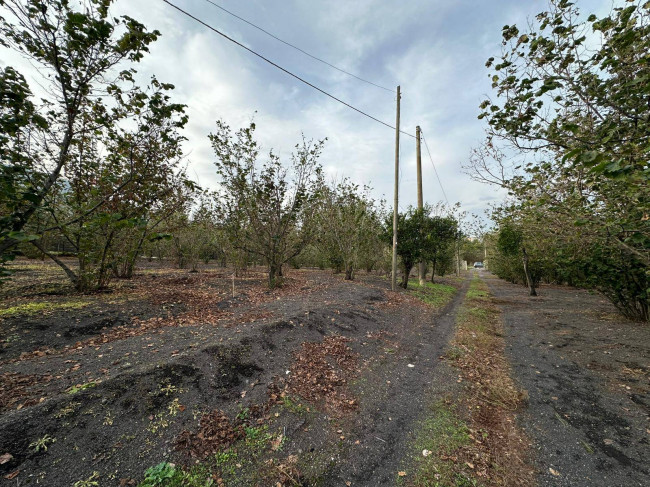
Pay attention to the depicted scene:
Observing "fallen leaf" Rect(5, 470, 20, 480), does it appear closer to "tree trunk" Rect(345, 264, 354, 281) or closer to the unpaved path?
the unpaved path

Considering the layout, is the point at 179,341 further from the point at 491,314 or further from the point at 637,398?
the point at 491,314

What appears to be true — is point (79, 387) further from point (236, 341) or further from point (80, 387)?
point (236, 341)

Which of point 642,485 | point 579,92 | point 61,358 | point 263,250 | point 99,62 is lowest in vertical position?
point 642,485

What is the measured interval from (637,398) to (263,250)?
11.8 m

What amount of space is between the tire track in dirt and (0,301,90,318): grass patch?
303 inches

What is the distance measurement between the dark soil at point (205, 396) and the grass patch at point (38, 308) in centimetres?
→ 36

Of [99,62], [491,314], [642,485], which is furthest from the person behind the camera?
[491,314]

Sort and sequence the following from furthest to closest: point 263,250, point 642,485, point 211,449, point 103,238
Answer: point 263,250, point 103,238, point 211,449, point 642,485

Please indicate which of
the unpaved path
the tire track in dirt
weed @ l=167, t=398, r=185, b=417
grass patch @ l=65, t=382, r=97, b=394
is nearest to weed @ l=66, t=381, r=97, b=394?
grass patch @ l=65, t=382, r=97, b=394

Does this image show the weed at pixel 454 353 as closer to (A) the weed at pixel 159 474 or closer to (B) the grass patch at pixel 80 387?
(A) the weed at pixel 159 474

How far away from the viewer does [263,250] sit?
12.2 m

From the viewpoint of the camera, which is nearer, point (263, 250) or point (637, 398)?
point (637, 398)

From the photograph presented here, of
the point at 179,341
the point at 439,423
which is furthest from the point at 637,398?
the point at 179,341

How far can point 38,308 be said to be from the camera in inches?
239
